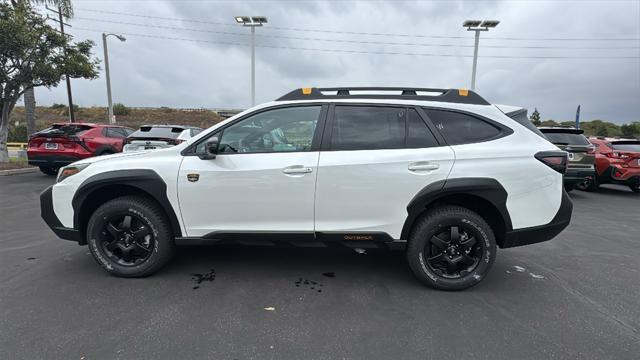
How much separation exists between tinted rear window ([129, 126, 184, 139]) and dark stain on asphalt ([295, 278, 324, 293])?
7481mm

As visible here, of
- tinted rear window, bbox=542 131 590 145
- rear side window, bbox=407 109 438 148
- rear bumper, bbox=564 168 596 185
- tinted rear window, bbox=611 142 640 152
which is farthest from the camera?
tinted rear window, bbox=611 142 640 152

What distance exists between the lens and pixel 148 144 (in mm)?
8945

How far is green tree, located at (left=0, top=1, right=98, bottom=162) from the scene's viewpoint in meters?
9.66

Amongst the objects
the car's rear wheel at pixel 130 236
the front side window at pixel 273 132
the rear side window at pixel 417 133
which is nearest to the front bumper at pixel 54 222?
the car's rear wheel at pixel 130 236

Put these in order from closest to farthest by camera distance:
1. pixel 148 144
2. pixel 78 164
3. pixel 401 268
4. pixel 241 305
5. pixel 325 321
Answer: pixel 325 321
pixel 241 305
pixel 78 164
pixel 401 268
pixel 148 144

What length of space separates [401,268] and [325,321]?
1.34 m

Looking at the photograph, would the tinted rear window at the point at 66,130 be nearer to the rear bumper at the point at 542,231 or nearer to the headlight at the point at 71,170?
the headlight at the point at 71,170

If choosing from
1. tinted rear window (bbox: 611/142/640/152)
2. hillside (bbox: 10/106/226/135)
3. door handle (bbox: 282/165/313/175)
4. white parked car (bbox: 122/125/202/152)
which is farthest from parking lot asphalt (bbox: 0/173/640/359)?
hillside (bbox: 10/106/226/135)

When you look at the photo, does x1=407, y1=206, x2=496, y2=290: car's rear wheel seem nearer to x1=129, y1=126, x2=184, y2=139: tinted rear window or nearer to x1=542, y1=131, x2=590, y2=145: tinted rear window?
x1=542, y1=131, x2=590, y2=145: tinted rear window

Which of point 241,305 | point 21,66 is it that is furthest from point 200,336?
point 21,66

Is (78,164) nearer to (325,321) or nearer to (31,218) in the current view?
(325,321)

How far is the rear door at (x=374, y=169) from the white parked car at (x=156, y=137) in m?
6.28

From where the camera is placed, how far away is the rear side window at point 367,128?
314 cm

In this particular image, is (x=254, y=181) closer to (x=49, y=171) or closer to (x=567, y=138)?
(x=567, y=138)
